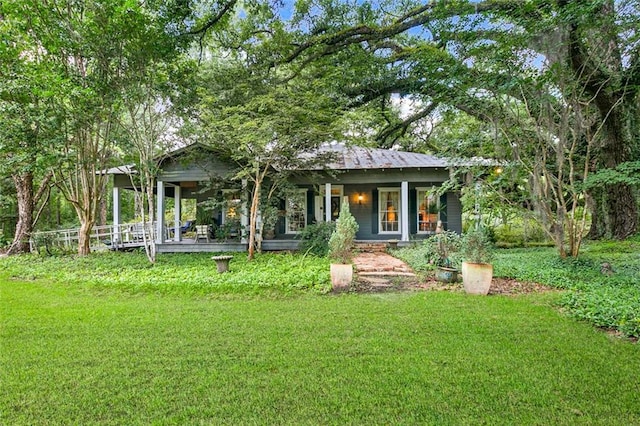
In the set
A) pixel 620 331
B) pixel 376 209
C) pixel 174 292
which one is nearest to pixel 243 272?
pixel 174 292

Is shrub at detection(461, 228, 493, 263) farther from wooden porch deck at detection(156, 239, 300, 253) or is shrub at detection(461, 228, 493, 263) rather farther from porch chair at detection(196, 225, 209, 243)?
porch chair at detection(196, 225, 209, 243)

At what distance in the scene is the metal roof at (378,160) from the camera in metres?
11.5

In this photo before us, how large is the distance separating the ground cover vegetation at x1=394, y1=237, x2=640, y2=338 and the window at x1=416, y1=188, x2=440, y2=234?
11.1 ft

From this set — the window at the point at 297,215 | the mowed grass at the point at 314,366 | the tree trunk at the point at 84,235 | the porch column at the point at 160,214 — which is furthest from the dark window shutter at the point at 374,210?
the tree trunk at the point at 84,235

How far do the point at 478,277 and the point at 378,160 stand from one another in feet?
24.5

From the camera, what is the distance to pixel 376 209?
12.9 meters

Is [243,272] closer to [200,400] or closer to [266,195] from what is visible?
[266,195]

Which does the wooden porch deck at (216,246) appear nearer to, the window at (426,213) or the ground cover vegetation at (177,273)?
the ground cover vegetation at (177,273)

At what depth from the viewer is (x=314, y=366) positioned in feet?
9.83

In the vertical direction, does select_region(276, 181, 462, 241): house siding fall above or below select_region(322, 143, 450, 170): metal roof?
below

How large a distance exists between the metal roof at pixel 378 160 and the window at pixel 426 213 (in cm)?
124

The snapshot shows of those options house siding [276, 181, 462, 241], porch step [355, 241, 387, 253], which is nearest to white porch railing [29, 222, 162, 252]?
house siding [276, 181, 462, 241]

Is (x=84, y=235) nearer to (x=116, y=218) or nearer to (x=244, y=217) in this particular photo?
(x=116, y=218)

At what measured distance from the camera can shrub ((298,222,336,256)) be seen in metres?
10.1
